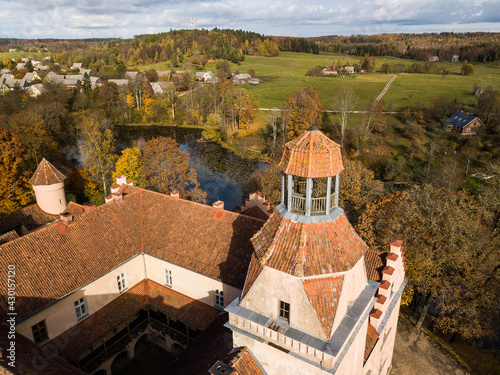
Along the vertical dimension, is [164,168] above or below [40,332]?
above

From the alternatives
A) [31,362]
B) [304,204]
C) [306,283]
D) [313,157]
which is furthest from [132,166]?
[306,283]

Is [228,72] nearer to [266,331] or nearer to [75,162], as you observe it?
[75,162]

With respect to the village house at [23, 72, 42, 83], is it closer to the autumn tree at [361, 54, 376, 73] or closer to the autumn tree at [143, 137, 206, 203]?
the autumn tree at [361, 54, 376, 73]

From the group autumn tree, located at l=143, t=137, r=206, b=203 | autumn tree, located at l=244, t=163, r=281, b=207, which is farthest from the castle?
autumn tree, located at l=143, t=137, r=206, b=203

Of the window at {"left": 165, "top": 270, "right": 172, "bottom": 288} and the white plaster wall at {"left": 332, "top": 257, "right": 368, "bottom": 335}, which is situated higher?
the white plaster wall at {"left": 332, "top": 257, "right": 368, "bottom": 335}

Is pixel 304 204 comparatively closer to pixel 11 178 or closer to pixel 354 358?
pixel 354 358

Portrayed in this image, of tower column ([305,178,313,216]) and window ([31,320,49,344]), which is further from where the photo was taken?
window ([31,320,49,344])

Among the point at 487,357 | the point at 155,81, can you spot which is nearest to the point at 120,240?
the point at 487,357
